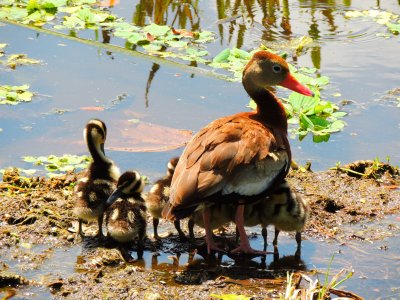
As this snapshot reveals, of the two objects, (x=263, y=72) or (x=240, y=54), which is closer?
(x=263, y=72)

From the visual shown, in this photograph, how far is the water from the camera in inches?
347

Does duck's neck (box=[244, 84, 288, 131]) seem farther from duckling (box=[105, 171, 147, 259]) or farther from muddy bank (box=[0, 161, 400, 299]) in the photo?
duckling (box=[105, 171, 147, 259])

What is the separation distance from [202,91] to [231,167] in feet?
11.8

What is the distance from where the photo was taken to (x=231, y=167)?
22.4 feet

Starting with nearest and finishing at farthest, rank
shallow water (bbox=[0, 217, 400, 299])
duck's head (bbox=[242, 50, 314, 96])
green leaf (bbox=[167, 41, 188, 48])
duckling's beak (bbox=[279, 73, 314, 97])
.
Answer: shallow water (bbox=[0, 217, 400, 299]) < duck's head (bbox=[242, 50, 314, 96]) < duckling's beak (bbox=[279, 73, 314, 97]) < green leaf (bbox=[167, 41, 188, 48])

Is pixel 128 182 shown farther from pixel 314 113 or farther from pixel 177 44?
pixel 177 44

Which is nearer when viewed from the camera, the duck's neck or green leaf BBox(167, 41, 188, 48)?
the duck's neck

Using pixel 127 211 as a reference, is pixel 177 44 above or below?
above

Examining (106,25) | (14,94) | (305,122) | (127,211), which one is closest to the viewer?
(127,211)

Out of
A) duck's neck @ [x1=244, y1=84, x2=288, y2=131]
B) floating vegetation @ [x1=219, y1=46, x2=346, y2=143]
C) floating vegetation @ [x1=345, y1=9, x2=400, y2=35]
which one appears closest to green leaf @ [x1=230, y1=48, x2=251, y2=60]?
floating vegetation @ [x1=219, y1=46, x2=346, y2=143]

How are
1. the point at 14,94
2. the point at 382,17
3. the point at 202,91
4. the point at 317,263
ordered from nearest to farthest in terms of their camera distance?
the point at 317,263, the point at 14,94, the point at 202,91, the point at 382,17

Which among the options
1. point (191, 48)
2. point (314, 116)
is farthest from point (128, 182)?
point (191, 48)

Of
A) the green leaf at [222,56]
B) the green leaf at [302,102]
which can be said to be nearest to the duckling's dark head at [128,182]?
the green leaf at [302,102]

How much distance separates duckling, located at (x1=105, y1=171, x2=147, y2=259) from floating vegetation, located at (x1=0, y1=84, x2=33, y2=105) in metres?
3.11
